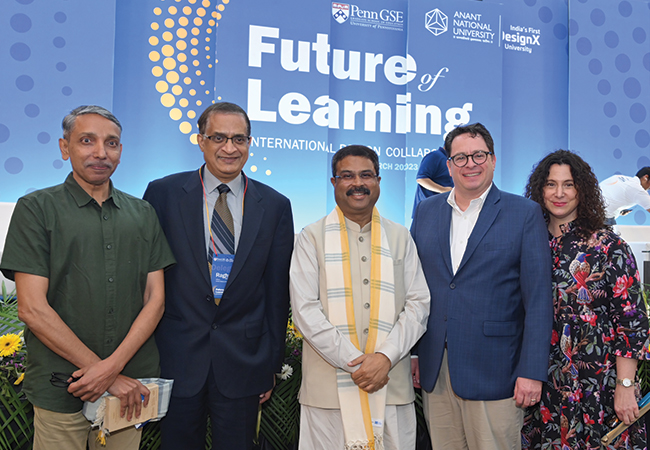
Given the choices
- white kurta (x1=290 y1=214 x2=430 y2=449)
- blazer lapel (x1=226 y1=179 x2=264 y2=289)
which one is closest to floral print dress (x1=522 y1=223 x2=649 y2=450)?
white kurta (x1=290 y1=214 x2=430 y2=449)

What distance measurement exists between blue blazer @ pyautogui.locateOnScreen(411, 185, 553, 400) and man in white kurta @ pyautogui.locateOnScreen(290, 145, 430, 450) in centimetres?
12

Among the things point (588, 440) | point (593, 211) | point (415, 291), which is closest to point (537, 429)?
point (588, 440)

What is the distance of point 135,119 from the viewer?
5.61m

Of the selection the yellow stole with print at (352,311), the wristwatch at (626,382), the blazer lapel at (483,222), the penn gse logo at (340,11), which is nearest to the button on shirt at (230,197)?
the yellow stole with print at (352,311)

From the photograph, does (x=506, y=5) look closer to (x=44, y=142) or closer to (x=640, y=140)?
(x=640, y=140)

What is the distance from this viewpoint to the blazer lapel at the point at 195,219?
192 centimetres

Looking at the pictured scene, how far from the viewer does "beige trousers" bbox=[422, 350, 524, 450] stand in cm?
195

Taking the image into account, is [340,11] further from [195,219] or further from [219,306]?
[219,306]

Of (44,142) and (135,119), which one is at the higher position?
(135,119)

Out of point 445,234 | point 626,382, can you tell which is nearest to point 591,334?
point 626,382

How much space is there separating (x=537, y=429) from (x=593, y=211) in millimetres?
1033

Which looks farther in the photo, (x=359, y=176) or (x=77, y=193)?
(x=359, y=176)

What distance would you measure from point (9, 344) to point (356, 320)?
1.64m

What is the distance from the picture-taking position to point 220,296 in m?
1.92
